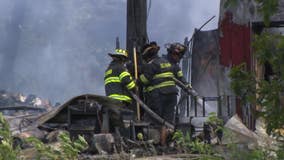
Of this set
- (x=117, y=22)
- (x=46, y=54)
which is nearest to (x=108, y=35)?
(x=117, y=22)

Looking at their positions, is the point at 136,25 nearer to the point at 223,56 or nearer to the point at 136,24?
the point at 136,24

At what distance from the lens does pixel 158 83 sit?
1308 cm

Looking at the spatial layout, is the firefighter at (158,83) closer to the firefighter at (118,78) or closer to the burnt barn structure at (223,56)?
the firefighter at (118,78)

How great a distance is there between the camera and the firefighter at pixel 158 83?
13.0m

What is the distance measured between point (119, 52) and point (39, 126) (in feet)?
5.61

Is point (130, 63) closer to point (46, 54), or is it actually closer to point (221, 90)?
point (221, 90)

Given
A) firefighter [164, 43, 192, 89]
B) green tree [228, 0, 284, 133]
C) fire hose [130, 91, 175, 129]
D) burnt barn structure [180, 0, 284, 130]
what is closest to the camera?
green tree [228, 0, 284, 133]

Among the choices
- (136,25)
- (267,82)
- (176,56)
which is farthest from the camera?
(136,25)

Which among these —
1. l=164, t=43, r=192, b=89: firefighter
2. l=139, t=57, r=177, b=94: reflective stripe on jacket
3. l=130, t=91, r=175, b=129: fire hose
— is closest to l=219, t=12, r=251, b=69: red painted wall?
l=164, t=43, r=192, b=89: firefighter

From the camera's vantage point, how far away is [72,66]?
58.0m

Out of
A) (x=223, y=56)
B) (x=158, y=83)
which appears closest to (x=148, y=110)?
(x=158, y=83)

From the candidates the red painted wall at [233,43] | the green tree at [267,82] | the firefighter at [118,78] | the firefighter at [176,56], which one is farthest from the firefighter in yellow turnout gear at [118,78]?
the green tree at [267,82]

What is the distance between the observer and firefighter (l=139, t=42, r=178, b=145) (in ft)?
42.8

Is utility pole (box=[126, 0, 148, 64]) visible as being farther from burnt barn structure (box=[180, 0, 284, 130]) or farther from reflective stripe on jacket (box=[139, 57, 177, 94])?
burnt barn structure (box=[180, 0, 284, 130])
